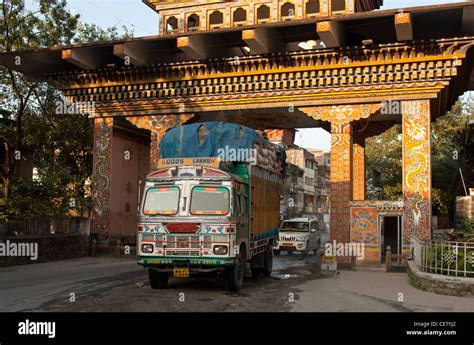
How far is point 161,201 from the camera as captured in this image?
1252 cm

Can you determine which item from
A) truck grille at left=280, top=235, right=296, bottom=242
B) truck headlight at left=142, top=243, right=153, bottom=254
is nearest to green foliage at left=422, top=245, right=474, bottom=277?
truck headlight at left=142, top=243, right=153, bottom=254

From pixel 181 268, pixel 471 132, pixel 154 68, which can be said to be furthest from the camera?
pixel 471 132

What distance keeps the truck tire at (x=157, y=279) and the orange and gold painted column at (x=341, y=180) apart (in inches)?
371

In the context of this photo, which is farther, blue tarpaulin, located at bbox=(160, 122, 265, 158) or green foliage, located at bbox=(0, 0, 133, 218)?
green foliage, located at bbox=(0, 0, 133, 218)

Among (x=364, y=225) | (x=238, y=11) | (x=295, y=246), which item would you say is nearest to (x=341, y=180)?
(x=364, y=225)

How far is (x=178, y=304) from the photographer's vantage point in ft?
34.8

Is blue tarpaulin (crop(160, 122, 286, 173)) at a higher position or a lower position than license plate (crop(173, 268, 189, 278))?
higher

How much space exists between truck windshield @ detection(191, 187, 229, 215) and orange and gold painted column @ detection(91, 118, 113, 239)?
12550mm

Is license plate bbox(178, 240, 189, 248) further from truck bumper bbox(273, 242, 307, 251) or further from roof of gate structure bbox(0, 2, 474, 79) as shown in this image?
truck bumper bbox(273, 242, 307, 251)

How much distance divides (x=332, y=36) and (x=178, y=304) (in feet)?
40.4

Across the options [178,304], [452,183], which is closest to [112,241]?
[178,304]

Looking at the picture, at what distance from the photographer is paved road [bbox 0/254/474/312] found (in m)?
10.5

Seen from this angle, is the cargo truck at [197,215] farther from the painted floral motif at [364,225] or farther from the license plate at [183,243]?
the painted floral motif at [364,225]

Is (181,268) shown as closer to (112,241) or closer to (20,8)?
(112,241)
